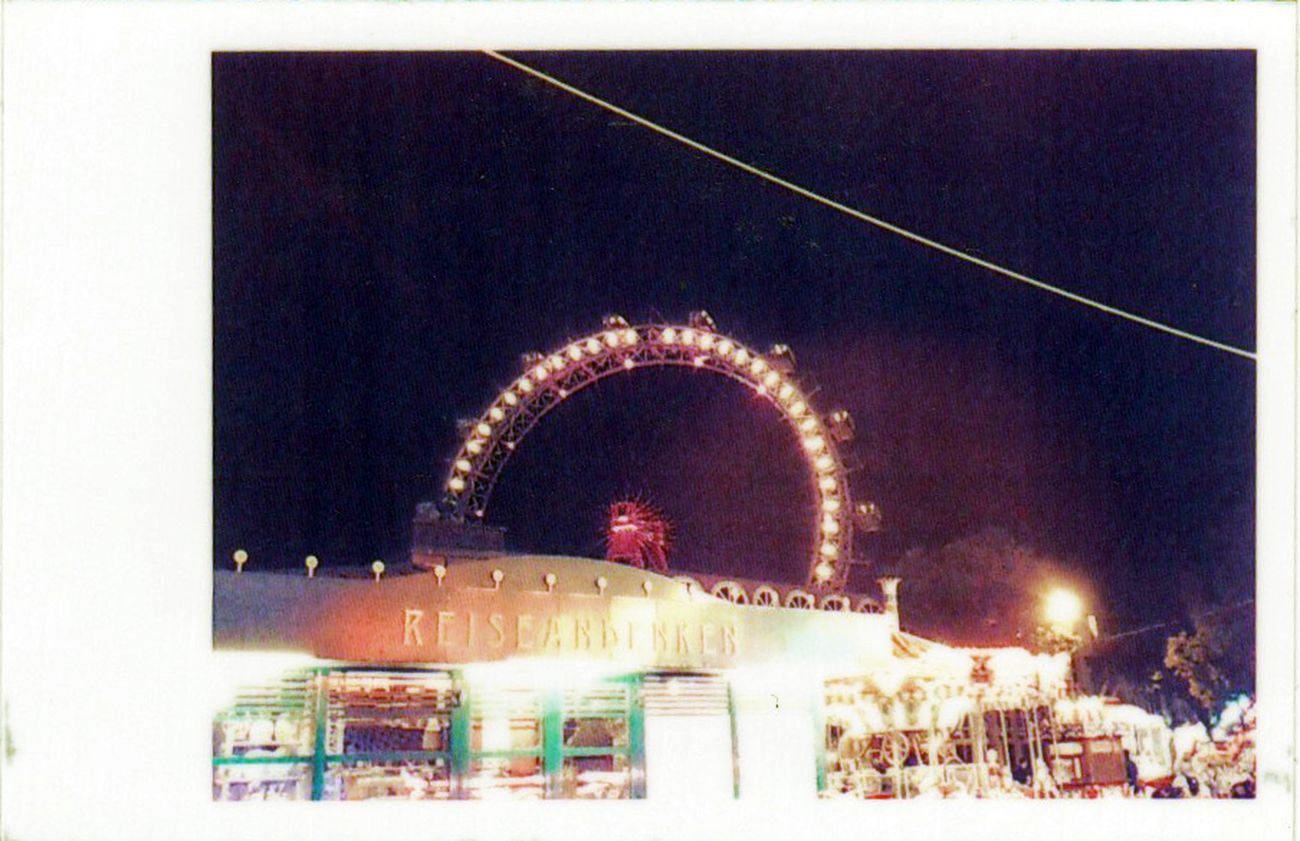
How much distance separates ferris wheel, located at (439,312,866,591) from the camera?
33.7 feet

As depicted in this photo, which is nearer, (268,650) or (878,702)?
(268,650)

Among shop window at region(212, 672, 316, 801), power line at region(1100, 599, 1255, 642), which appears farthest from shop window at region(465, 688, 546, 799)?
power line at region(1100, 599, 1255, 642)

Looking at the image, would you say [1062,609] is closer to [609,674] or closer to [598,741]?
[609,674]

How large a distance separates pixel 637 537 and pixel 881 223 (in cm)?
270

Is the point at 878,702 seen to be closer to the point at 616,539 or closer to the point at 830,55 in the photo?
the point at 616,539

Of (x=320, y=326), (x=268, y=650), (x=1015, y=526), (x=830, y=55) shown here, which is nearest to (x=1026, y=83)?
(x=830, y=55)

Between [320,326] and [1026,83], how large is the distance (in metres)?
4.95

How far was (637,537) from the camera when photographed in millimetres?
10352

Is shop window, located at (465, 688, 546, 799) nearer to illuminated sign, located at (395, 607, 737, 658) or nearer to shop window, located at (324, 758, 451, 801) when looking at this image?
shop window, located at (324, 758, 451, 801)

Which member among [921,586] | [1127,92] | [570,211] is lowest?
[921,586]

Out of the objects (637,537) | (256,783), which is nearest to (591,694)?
(637,537)

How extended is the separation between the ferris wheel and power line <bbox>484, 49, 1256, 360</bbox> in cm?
103

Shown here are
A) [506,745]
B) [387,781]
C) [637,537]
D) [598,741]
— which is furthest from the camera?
[637,537]

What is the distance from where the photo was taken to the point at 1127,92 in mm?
10219
